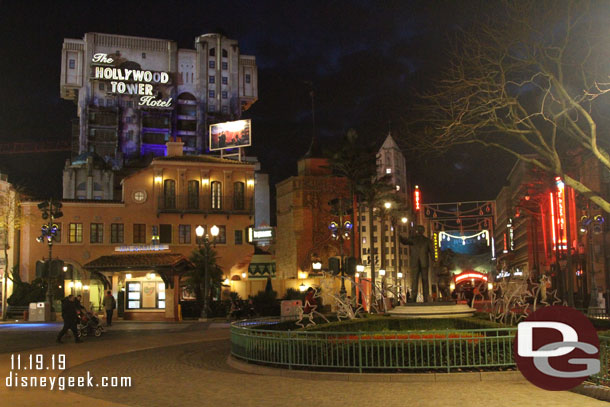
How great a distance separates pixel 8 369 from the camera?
55.3ft

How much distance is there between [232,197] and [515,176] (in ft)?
252

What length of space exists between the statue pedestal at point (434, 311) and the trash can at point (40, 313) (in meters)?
28.7

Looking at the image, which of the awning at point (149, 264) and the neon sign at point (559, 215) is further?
the neon sign at point (559, 215)

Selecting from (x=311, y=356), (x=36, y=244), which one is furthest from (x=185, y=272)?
(x=311, y=356)

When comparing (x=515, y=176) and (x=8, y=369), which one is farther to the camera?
(x=515, y=176)

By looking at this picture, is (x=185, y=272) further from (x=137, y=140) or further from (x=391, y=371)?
(x=137, y=140)

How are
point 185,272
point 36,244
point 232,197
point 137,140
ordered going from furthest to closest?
point 137,140 < point 232,197 < point 36,244 < point 185,272

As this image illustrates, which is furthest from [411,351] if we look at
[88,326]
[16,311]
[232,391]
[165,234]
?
[165,234]

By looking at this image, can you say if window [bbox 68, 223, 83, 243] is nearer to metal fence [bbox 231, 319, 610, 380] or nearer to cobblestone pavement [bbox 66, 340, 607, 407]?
cobblestone pavement [bbox 66, 340, 607, 407]

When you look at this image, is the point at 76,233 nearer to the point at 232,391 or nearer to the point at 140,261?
the point at 140,261

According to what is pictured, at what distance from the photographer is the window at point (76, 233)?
5134 cm

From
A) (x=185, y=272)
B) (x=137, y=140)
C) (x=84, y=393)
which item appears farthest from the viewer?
(x=137, y=140)

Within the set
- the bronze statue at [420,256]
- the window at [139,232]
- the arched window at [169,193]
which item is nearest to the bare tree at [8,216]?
the window at [139,232]

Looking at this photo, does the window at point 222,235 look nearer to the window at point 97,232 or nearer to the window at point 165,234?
the window at point 165,234
